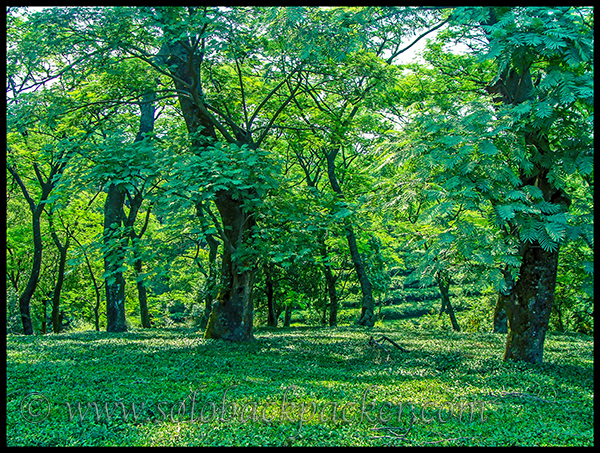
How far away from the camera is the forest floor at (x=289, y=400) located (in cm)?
460

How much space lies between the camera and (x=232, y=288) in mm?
11414

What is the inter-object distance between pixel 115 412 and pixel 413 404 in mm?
3792

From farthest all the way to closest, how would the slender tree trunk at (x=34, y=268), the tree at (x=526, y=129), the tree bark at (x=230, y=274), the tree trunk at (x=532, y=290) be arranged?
the slender tree trunk at (x=34, y=268)
the tree bark at (x=230, y=274)
the tree trunk at (x=532, y=290)
the tree at (x=526, y=129)

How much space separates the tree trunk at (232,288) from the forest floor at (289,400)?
5.89 ft

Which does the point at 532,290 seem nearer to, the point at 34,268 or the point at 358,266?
the point at 358,266

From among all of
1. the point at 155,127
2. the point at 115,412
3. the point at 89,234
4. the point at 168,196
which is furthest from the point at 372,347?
the point at 89,234

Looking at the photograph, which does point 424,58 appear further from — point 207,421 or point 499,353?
point 207,421

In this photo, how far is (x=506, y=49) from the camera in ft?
19.8

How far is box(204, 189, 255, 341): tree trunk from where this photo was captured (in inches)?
446

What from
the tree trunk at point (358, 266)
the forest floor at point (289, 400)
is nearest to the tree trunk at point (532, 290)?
the forest floor at point (289, 400)

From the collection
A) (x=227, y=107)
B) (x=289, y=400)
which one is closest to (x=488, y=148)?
(x=289, y=400)

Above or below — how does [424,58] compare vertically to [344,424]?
above

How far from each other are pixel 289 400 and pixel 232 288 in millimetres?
6023

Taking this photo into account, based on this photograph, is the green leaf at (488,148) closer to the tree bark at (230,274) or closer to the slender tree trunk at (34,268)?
the tree bark at (230,274)
